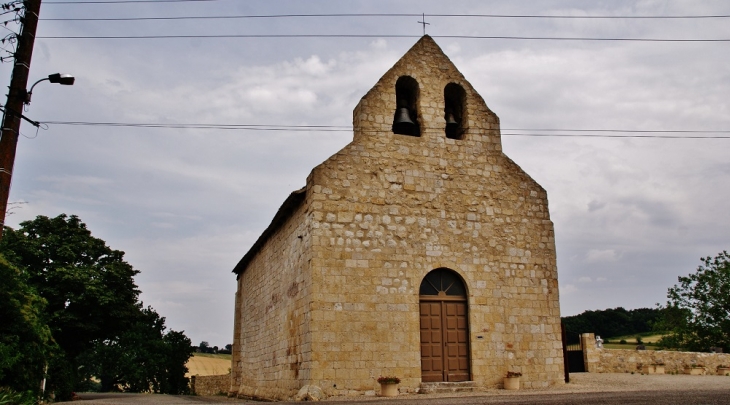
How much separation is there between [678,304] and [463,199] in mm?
30424

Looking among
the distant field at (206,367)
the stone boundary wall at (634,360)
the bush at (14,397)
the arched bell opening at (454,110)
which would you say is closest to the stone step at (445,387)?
the arched bell opening at (454,110)

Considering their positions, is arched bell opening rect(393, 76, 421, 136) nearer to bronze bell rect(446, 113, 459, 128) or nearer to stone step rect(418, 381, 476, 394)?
bronze bell rect(446, 113, 459, 128)

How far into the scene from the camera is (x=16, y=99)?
10547 mm

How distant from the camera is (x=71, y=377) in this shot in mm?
23656

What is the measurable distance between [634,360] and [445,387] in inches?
516

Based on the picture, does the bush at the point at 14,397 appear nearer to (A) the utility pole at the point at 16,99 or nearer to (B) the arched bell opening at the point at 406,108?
(A) the utility pole at the point at 16,99

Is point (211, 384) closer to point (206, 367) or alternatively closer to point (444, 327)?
point (206, 367)

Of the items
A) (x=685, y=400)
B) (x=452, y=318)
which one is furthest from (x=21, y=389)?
(x=685, y=400)

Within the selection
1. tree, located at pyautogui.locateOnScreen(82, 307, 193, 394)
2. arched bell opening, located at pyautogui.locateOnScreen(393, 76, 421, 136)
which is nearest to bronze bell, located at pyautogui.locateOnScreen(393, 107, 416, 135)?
arched bell opening, located at pyautogui.locateOnScreen(393, 76, 421, 136)

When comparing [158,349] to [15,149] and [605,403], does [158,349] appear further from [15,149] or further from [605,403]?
[605,403]

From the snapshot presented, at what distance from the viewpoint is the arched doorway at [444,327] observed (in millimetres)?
14195

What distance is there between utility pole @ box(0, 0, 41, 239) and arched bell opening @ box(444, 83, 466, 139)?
1010 centimetres

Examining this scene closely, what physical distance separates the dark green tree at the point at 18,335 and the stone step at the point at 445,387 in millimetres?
8274

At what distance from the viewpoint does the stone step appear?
13.4 meters
